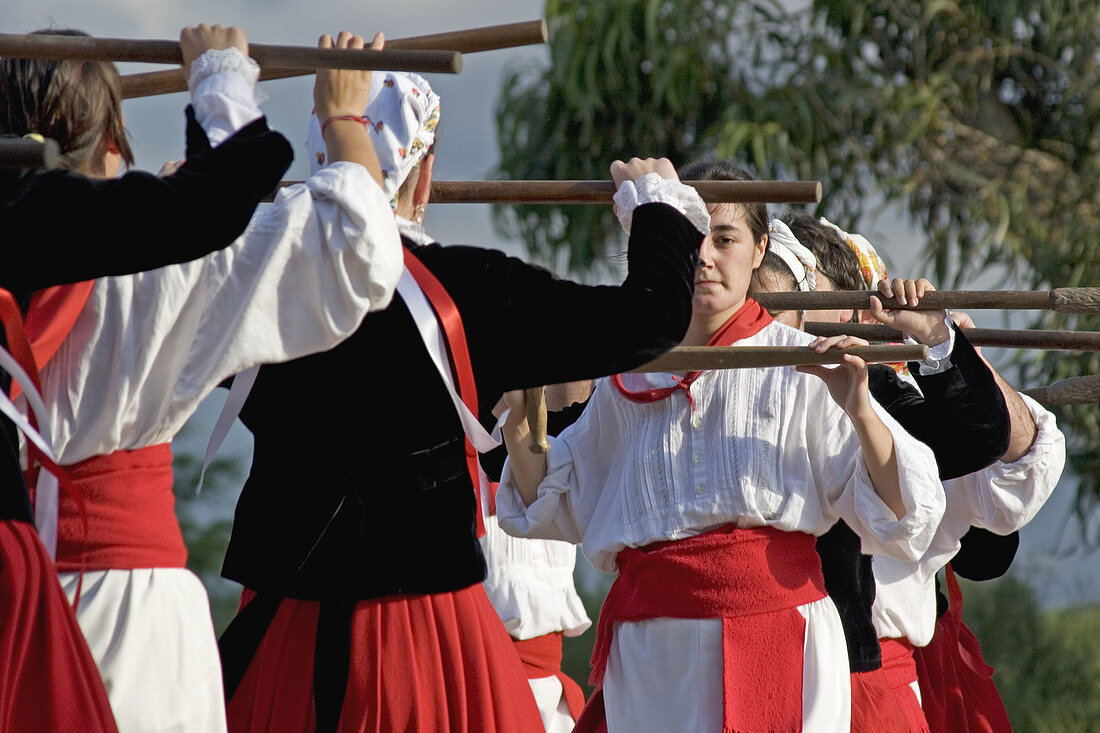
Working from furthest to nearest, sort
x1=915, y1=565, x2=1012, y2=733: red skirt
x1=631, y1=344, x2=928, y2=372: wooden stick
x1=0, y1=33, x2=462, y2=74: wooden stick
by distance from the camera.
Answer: x1=915, y1=565, x2=1012, y2=733: red skirt, x1=631, y1=344, x2=928, y2=372: wooden stick, x1=0, y1=33, x2=462, y2=74: wooden stick

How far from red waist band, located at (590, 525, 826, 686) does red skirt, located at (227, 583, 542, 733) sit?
0.73 m

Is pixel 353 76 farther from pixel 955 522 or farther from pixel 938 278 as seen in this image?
pixel 938 278

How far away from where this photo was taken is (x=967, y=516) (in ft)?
11.4

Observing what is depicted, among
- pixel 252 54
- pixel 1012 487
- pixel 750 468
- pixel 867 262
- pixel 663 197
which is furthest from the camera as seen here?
pixel 867 262

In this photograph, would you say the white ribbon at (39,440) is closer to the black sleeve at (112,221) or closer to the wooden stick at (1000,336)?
the black sleeve at (112,221)

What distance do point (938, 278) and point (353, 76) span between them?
20.6 ft

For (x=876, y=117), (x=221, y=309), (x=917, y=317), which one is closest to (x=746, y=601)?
(x=917, y=317)

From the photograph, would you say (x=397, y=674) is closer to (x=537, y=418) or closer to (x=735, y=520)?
(x=537, y=418)

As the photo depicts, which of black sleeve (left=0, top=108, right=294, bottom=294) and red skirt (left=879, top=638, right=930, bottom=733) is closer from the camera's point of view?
black sleeve (left=0, top=108, right=294, bottom=294)

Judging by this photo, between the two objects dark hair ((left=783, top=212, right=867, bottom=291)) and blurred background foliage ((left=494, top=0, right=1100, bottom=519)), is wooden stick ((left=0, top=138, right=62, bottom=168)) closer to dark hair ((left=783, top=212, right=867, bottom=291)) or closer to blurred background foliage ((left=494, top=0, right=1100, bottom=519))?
dark hair ((left=783, top=212, right=867, bottom=291))

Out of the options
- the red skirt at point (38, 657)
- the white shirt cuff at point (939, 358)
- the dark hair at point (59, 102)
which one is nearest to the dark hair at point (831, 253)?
the white shirt cuff at point (939, 358)

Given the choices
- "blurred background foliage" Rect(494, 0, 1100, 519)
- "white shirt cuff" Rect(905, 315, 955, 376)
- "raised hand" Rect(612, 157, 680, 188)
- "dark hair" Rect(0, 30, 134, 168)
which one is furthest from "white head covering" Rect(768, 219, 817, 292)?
"blurred background foliage" Rect(494, 0, 1100, 519)

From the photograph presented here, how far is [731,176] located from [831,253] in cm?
90

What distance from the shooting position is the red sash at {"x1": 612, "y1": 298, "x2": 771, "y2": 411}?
3.00m
